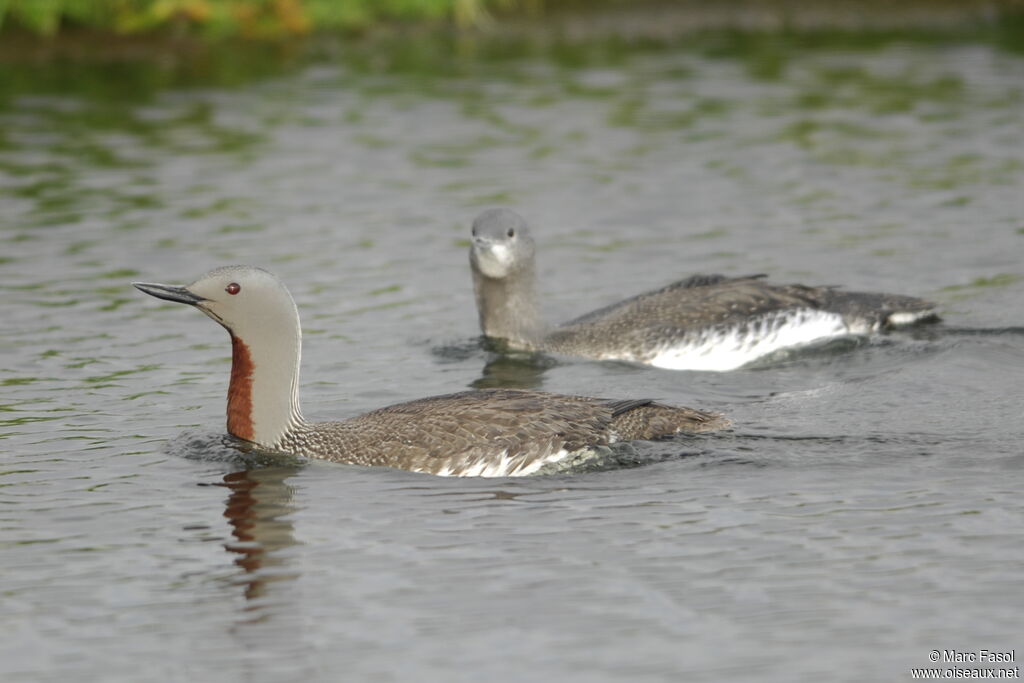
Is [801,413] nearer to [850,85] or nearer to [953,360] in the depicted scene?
[953,360]

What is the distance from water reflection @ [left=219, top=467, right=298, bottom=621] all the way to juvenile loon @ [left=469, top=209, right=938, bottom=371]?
3.87 m

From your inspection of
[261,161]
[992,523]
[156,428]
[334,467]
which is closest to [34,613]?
[334,467]

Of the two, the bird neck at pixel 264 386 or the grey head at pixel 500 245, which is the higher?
the grey head at pixel 500 245

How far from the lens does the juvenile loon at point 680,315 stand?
42.2 ft

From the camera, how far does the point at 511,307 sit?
1357 cm

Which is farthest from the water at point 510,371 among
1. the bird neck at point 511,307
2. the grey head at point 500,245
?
the grey head at point 500,245

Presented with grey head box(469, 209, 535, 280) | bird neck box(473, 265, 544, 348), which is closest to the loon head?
grey head box(469, 209, 535, 280)

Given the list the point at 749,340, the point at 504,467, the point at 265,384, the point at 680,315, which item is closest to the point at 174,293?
the point at 265,384

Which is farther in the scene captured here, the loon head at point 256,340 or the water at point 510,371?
the loon head at point 256,340

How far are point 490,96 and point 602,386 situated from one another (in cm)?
1088

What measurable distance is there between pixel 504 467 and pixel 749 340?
12.3 feet

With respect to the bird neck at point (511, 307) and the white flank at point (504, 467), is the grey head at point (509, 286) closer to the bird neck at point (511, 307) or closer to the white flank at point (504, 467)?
the bird neck at point (511, 307)

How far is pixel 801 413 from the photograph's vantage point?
11.0m

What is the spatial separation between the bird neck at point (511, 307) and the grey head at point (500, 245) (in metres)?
0.05
